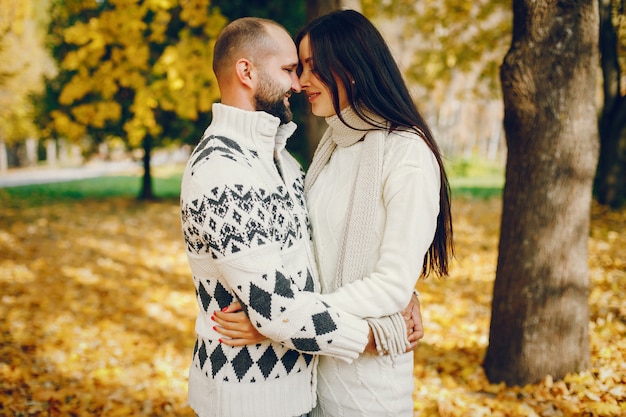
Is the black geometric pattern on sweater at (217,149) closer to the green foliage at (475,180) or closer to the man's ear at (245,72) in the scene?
the man's ear at (245,72)

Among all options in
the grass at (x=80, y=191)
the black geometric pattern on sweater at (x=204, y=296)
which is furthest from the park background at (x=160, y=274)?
the grass at (x=80, y=191)

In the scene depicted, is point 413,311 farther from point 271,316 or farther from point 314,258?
point 271,316

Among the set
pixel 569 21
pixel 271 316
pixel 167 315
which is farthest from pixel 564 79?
pixel 167 315

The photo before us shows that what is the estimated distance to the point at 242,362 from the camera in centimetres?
182

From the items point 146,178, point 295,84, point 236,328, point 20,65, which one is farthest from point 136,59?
point 20,65

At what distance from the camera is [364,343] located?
1.76 metres

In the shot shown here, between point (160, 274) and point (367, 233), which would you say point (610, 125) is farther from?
point (367, 233)

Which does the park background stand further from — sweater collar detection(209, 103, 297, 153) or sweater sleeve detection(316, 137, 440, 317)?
sweater collar detection(209, 103, 297, 153)

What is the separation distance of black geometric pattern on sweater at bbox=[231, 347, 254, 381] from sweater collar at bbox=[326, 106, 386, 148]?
966mm

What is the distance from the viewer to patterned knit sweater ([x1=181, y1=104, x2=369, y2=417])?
1634 mm

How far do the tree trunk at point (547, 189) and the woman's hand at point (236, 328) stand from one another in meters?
2.31

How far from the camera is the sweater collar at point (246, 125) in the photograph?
1865 mm

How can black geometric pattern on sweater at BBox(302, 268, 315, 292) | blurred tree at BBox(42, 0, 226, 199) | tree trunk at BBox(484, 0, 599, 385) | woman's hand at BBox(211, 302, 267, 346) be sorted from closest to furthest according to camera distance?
woman's hand at BBox(211, 302, 267, 346), black geometric pattern on sweater at BBox(302, 268, 315, 292), tree trunk at BBox(484, 0, 599, 385), blurred tree at BBox(42, 0, 226, 199)

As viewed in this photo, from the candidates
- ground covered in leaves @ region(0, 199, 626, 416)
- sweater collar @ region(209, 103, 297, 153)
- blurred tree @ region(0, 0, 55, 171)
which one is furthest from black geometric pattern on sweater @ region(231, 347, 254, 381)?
blurred tree @ region(0, 0, 55, 171)
